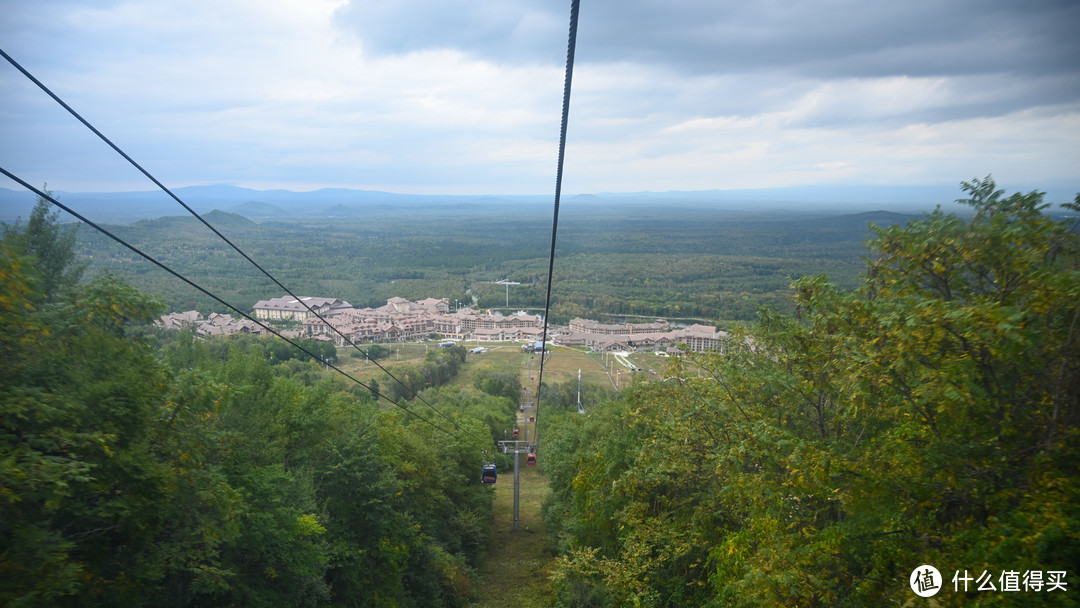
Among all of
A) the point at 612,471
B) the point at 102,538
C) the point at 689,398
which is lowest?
the point at 612,471

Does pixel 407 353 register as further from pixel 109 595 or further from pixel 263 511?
pixel 109 595

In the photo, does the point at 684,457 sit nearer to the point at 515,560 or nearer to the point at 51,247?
the point at 51,247

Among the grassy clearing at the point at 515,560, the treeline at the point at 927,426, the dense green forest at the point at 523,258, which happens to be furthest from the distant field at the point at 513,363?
the treeline at the point at 927,426

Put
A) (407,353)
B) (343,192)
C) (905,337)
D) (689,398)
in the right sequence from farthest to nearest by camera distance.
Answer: (343,192)
(407,353)
(689,398)
(905,337)

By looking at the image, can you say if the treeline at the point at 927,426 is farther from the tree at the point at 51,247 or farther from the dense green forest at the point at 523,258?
the dense green forest at the point at 523,258

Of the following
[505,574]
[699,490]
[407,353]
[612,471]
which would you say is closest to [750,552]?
[699,490]

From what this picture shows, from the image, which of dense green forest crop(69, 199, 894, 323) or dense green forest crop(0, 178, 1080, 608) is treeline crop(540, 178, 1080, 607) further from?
dense green forest crop(69, 199, 894, 323)

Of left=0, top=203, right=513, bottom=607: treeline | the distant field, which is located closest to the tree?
left=0, top=203, right=513, bottom=607: treeline
